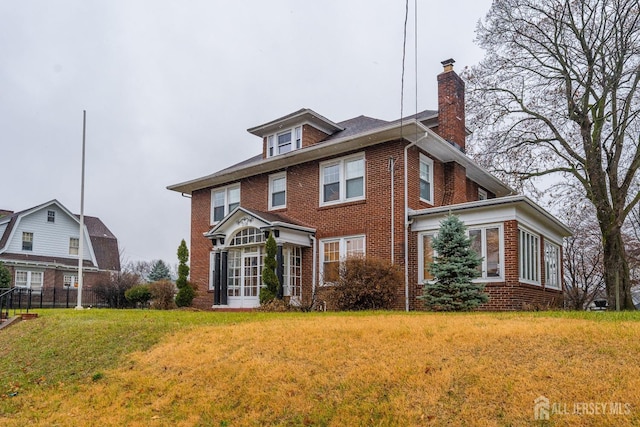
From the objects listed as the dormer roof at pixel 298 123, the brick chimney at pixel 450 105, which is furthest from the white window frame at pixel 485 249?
the dormer roof at pixel 298 123

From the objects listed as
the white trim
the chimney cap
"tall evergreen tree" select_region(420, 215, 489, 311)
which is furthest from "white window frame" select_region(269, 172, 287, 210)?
"tall evergreen tree" select_region(420, 215, 489, 311)

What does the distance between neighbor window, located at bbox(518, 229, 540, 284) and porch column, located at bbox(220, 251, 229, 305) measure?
9.89 meters

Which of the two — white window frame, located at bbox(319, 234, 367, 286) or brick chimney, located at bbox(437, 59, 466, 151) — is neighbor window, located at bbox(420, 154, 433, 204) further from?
white window frame, located at bbox(319, 234, 367, 286)

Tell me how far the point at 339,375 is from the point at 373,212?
32.7 ft

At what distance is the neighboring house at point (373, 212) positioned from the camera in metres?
14.8

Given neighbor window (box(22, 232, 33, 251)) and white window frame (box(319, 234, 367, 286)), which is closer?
white window frame (box(319, 234, 367, 286))

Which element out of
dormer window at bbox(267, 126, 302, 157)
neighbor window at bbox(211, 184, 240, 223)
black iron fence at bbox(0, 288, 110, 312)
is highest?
dormer window at bbox(267, 126, 302, 157)

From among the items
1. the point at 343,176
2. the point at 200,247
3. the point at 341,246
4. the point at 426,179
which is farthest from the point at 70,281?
the point at 426,179

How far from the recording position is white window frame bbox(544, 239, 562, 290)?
697 inches

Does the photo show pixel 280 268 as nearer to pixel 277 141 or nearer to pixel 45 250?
pixel 277 141

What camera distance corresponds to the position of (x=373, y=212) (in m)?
16.2

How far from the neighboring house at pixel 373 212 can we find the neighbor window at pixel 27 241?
16551 millimetres

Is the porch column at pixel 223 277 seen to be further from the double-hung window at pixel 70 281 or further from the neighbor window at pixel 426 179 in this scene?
the double-hung window at pixel 70 281

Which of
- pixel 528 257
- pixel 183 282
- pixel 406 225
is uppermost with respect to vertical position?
pixel 406 225
